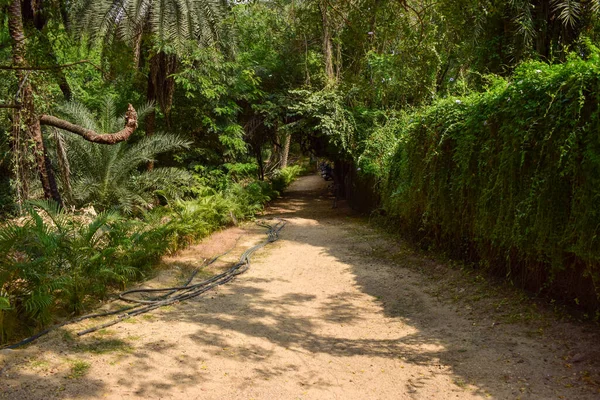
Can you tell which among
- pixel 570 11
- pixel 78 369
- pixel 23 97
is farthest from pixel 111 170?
pixel 570 11

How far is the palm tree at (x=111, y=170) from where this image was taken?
12.0 m

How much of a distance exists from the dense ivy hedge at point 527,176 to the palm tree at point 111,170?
24.1 feet

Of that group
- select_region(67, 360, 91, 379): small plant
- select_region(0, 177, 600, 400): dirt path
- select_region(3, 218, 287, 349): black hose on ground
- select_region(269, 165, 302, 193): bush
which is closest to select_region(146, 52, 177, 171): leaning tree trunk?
select_region(3, 218, 287, 349): black hose on ground

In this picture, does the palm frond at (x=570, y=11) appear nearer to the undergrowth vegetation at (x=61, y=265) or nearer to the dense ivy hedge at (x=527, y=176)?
the dense ivy hedge at (x=527, y=176)

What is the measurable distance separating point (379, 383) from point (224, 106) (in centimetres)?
1301

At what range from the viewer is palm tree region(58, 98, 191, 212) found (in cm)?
1195

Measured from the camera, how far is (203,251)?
9.04 meters

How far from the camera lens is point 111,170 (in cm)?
1236

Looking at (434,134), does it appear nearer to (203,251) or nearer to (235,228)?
(203,251)

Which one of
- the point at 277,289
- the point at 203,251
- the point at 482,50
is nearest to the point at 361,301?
the point at 277,289

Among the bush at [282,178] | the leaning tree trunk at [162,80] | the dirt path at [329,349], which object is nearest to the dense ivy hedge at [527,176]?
the dirt path at [329,349]

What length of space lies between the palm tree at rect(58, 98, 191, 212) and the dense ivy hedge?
7341 millimetres

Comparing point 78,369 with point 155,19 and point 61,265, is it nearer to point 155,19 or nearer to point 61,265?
point 61,265

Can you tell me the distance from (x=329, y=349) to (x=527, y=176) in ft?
9.00
